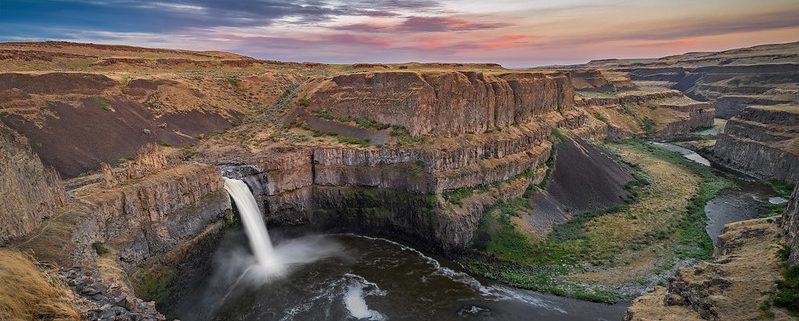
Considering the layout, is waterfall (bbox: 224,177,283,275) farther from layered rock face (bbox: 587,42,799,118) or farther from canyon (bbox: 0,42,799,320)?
layered rock face (bbox: 587,42,799,118)

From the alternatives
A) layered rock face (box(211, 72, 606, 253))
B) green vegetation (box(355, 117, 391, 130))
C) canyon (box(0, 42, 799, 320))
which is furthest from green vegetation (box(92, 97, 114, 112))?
green vegetation (box(355, 117, 391, 130))

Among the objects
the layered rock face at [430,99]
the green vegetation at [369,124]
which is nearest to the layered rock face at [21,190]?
the green vegetation at [369,124]

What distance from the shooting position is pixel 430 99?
158 feet

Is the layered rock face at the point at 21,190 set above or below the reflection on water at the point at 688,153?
above

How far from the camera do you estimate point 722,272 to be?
20.9m

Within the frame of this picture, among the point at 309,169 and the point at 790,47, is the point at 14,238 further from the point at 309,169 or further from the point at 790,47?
the point at 790,47

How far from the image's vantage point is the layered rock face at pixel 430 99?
4794cm

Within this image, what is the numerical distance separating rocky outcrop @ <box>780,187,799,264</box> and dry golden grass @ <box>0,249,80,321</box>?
29.5m

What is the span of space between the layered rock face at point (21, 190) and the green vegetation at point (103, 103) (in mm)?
26386

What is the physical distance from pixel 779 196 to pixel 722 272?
50385 millimetres

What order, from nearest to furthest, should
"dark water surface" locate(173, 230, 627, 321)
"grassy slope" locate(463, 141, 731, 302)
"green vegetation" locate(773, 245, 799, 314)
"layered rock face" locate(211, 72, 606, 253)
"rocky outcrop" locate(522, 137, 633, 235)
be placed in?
"green vegetation" locate(773, 245, 799, 314)
"dark water surface" locate(173, 230, 627, 321)
"grassy slope" locate(463, 141, 731, 302)
"layered rock face" locate(211, 72, 606, 253)
"rocky outcrop" locate(522, 137, 633, 235)

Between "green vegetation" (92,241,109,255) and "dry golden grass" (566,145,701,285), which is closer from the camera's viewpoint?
"green vegetation" (92,241,109,255)

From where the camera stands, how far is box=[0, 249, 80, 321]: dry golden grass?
48.7 feet

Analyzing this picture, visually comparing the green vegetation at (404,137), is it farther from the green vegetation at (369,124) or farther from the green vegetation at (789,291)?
the green vegetation at (789,291)
